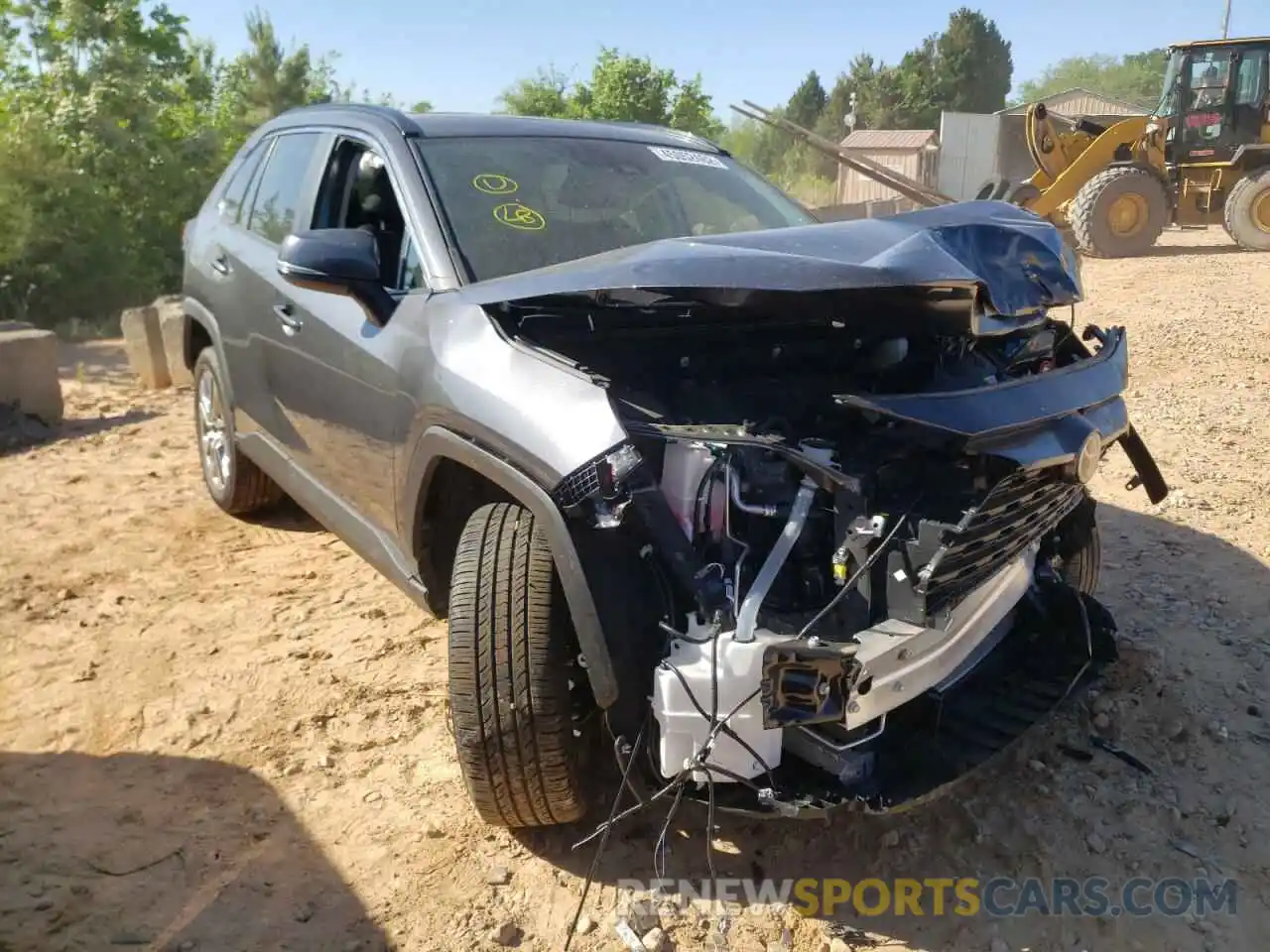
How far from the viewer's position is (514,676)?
236 centimetres

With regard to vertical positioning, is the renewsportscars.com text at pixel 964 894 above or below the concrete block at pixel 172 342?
below

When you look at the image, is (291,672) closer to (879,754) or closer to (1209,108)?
(879,754)

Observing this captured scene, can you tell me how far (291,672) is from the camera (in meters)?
3.59

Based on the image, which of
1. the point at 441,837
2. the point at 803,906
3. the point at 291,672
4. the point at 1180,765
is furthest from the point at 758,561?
the point at 291,672

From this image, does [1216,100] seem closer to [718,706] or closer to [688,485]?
[688,485]

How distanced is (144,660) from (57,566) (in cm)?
118

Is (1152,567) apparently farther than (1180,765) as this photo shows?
Yes

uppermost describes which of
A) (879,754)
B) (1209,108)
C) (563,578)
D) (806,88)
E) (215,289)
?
(806,88)

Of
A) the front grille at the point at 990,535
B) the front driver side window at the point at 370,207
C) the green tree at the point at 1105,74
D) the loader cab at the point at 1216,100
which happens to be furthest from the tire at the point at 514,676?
the green tree at the point at 1105,74

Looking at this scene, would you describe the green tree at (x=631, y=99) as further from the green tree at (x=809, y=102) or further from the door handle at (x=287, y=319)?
the green tree at (x=809, y=102)

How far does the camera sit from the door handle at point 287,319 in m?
3.51

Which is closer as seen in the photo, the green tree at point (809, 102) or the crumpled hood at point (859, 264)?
the crumpled hood at point (859, 264)

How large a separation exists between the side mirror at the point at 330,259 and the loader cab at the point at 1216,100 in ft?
46.4

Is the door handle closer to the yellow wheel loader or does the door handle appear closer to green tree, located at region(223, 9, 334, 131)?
the yellow wheel loader
